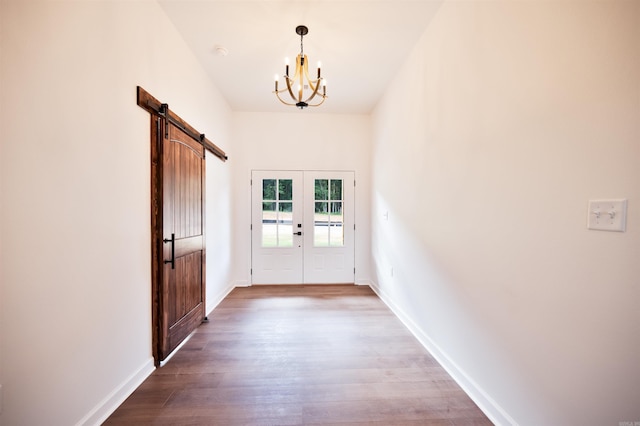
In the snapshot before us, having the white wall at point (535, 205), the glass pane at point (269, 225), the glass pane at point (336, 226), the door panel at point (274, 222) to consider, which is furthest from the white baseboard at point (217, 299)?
the white wall at point (535, 205)

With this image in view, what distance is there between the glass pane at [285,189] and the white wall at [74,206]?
2.63 m

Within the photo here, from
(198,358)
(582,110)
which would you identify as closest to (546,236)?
(582,110)

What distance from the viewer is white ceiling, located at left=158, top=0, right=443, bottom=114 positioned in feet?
7.52

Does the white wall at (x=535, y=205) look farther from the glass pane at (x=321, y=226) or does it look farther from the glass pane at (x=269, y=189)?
the glass pane at (x=269, y=189)

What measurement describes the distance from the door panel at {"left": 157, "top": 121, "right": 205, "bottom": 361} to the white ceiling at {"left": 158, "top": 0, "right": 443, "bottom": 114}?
1.09 m

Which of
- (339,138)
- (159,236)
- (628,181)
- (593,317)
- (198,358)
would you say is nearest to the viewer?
(628,181)

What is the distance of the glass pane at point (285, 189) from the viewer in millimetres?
4691

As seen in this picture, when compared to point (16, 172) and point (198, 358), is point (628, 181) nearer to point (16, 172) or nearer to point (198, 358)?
point (16, 172)

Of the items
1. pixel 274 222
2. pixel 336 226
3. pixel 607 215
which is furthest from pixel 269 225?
pixel 607 215

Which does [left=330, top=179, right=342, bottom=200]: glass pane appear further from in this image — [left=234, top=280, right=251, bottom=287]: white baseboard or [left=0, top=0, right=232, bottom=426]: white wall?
[left=0, top=0, right=232, bottom=426]: white wall

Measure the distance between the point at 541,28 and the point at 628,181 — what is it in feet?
3.01

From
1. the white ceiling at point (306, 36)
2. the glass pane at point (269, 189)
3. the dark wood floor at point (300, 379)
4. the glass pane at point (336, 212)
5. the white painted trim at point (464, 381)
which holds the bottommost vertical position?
the dark wood floor at point (300, 379)

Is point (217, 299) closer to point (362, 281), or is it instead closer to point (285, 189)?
point (285, 189)

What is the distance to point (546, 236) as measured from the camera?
4.27 feet
